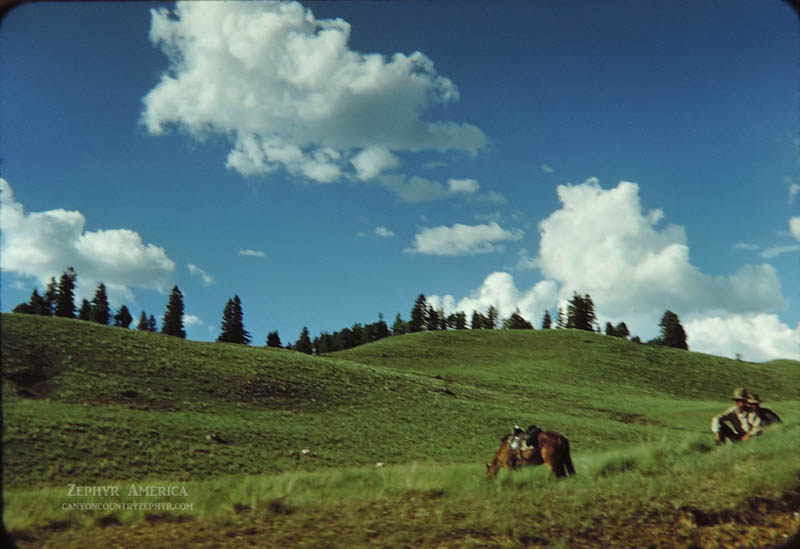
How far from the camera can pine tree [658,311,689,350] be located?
10981 centimetres

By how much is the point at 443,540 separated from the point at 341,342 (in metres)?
Result: 131

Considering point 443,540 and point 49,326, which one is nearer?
point 443,540

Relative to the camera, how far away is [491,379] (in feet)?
214

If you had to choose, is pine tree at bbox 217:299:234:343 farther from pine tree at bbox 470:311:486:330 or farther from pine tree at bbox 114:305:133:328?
pine tree at bbox 470:311:486:330

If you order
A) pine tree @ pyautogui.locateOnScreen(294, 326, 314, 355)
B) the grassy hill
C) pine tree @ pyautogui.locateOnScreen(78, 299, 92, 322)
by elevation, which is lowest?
Result: the grassy hill

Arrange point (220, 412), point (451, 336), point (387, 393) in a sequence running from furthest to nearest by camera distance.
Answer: point (451, 336) → point (387, 393) → point (220, 412)

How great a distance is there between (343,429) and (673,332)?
338ft

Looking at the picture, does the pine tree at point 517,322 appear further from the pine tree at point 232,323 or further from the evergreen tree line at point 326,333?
the pine tree at point 232,323

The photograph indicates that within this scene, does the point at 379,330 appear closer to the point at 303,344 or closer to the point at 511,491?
the point at 303,344

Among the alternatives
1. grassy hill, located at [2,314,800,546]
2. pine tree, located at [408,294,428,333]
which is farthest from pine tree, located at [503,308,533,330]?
grassy hill, located at [2,314,800,546]

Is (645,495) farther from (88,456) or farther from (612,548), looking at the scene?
(88,456)

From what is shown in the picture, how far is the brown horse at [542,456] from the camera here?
8.51 metres

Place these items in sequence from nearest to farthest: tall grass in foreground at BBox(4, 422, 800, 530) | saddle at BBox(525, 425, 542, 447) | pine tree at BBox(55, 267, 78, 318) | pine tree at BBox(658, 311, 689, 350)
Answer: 1. tall grass in foreground at BBox(4, 422, 800, 530)
2. saddle at BBox(525, 425, 542, 447)
3. pine tree at BBox(55, 267, 78, 318)
4. pine tree at BBox(658, 311, 689, 350)

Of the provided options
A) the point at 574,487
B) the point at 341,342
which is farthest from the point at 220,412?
the point at 341,342
